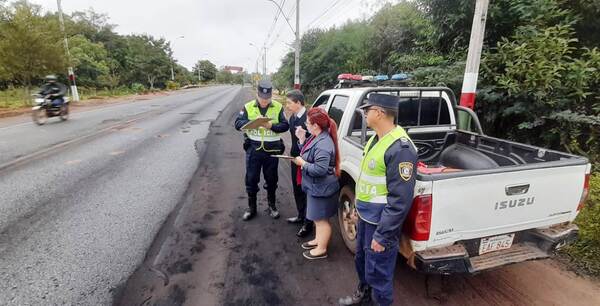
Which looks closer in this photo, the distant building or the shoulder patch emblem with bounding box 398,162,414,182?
→ the shoulder patch emblem with bounding box 398,162,414,182

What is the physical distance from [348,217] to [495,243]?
Answer: 1.46 metres

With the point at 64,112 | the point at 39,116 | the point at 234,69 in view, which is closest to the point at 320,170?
the point at 39,116

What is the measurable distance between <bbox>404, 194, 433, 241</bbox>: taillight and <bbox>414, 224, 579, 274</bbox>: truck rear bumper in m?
0.16

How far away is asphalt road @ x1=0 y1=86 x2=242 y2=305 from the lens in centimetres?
288

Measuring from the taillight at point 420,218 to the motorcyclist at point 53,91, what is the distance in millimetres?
14352

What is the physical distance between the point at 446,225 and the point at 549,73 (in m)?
4.01

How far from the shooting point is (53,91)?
12.0 meters

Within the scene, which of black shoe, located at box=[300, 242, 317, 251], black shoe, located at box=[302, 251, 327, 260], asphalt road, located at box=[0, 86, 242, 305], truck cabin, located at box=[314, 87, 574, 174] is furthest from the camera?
truck cabin, located at box=[314, 87, 574, 174]

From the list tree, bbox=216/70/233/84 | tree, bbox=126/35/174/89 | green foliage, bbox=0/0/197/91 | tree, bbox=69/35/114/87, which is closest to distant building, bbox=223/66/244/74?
tree, bbox=216/70/233/84

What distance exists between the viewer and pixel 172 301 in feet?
8.55

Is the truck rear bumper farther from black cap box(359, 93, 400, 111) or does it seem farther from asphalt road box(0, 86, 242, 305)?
asphalt road box(0, 86, 242, 305)

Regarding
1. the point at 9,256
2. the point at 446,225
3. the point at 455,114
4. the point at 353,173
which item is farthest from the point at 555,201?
the point at 9,256

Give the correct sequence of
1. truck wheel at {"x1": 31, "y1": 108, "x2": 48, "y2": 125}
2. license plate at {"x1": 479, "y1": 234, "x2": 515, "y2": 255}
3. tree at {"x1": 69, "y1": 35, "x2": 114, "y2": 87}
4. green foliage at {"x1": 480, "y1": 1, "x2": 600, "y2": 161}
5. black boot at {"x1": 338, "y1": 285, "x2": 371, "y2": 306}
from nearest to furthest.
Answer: license plate at {"x1": 479, "y1": 234, "x2": 515, "y2": 255}
black boot at {"x1": 338, "y1": 285, "x2": 371, "y2": 306}
green foliage at {"x1": 480, "y1": 1, "x2": 600, "y2": 161}
truck wheel at {"x1": 31, "y1": 108, "x2": 48, "y2": 125}
tree at {"x1": 69, "y1": 35, "x2": 114, "y2": 87}

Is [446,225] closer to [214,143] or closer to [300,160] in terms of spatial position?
[300,160]
